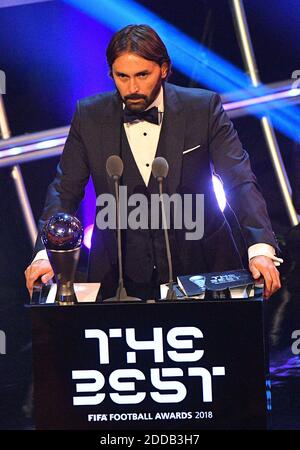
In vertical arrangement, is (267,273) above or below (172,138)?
below

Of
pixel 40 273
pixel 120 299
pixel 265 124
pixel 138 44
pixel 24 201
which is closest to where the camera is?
pixel 120 299

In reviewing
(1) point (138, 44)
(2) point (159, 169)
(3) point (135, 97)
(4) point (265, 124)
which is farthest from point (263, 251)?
(4) point (265, 124)

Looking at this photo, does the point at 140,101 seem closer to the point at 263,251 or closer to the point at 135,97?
A: the point at 135,97

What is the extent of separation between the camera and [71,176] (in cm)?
386

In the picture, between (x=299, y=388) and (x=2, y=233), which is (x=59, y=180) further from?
(x=2, y=233)

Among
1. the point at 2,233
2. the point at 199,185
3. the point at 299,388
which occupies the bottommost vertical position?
the point at 299,388

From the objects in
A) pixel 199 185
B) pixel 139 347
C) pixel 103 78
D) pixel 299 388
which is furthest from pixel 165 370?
pixel 103 78

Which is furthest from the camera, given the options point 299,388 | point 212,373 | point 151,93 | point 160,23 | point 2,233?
point 2,233

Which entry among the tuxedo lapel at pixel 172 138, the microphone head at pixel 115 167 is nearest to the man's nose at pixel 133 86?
the tuxedo lapel at pixel 172 138

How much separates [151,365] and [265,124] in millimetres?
2822

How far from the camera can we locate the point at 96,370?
10.5 ft

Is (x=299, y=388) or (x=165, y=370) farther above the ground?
(x=299, y=388)

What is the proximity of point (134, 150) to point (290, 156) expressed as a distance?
214 centimetres

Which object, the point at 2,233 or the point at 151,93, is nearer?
→ the point at 151,93
